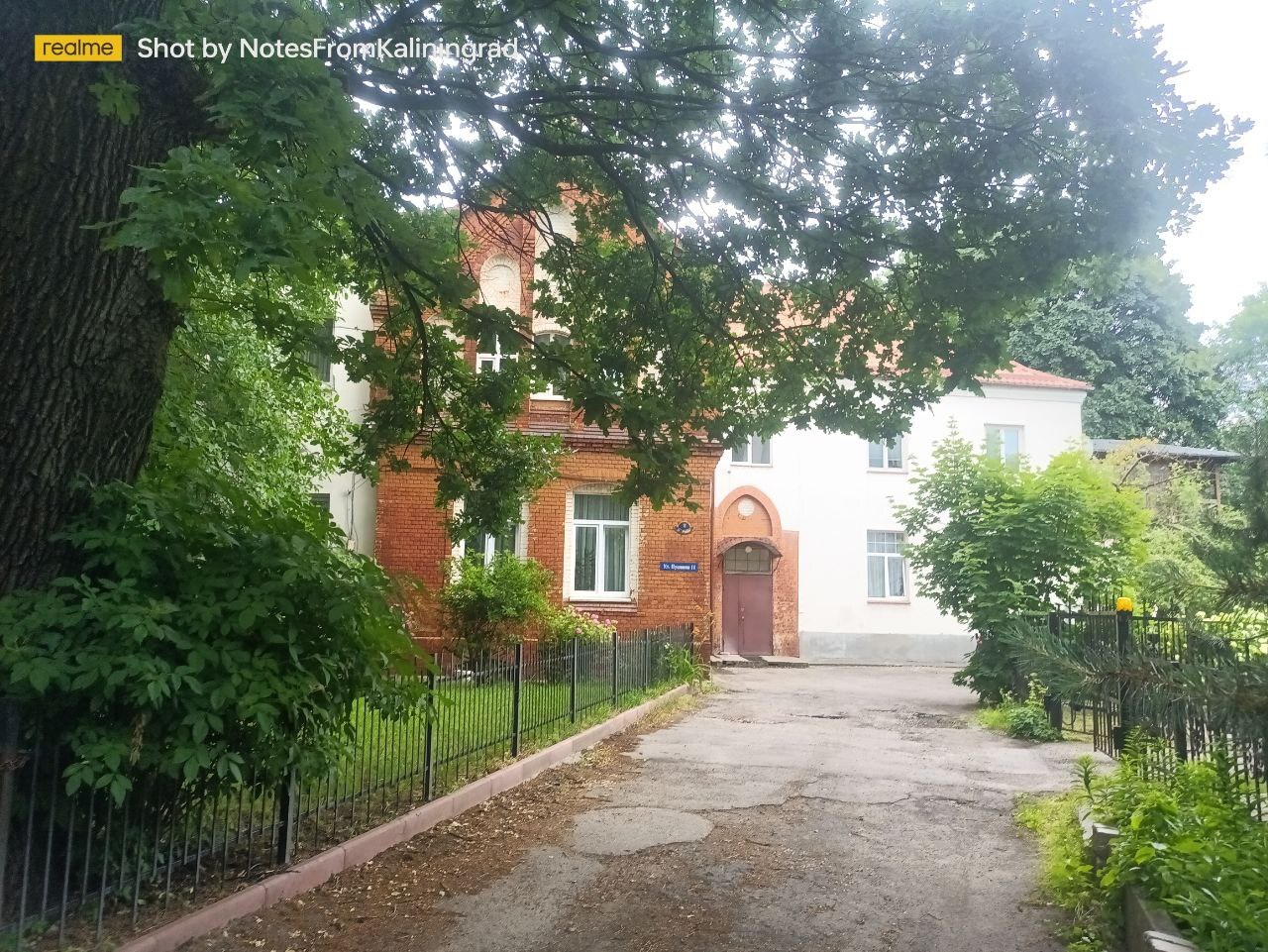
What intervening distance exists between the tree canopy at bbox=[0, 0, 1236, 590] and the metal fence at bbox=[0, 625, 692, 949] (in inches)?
42.5

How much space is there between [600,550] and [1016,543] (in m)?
7.80

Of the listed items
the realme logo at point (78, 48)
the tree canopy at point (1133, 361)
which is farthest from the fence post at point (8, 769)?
the tree canopy at point (1133, 361)

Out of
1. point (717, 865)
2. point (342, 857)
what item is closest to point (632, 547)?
point (717, 865)

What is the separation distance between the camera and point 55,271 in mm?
4734

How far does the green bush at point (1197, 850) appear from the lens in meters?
3.88

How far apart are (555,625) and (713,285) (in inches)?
386

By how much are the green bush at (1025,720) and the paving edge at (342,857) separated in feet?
19.0

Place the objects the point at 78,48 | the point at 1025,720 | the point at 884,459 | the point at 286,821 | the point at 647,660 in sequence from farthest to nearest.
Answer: the point at 884,459 → the point at 647,660 → the point at 1025,720 → the point at 286,821 → the point at 78,48

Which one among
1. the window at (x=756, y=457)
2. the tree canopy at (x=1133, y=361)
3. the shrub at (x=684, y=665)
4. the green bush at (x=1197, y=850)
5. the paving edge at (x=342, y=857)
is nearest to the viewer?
the green bush at (x=1197, y=850)

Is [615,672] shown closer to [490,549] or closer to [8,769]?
[490,549]

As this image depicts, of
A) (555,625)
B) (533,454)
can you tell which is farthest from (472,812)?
(555,625)

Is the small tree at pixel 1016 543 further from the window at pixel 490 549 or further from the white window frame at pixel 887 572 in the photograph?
the white window frame at pixel 887 572

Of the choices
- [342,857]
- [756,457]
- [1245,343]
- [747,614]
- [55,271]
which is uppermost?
[1245,343]

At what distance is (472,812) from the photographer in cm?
796
